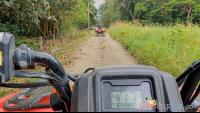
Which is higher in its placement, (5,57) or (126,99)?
(5,57)

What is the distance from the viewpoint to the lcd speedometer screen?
0.75 metres

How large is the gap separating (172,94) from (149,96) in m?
0.12

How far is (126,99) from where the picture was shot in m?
0.77

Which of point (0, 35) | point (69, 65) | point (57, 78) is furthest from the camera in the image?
point (69, 65)

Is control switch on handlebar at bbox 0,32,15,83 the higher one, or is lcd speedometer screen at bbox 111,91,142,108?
control switch on handlebar at bbox 0,32,15,83

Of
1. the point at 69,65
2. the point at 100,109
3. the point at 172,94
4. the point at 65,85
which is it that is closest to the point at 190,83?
the point at 172,94

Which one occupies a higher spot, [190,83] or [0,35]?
[0,35]

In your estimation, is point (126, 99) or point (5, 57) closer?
point (5, 57)

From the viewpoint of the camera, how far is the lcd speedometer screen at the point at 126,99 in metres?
0.75

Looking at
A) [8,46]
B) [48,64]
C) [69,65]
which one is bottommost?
[69,65]

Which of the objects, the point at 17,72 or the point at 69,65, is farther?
the point at 69,65

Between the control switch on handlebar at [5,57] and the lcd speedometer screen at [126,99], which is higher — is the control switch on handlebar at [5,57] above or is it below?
above

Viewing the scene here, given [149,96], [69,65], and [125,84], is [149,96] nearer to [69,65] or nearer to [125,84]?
[125,84]

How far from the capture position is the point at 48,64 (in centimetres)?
84
